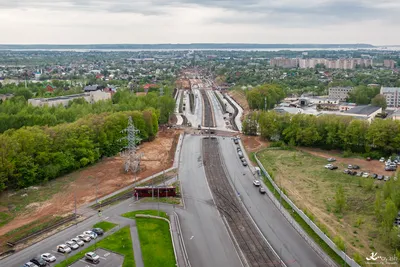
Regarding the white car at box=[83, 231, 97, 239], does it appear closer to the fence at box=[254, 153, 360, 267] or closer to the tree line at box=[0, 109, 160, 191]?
the tree line at box=[0, 109, 160, 191]

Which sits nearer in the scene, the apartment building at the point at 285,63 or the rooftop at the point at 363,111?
the rooftop at the point at 363,111

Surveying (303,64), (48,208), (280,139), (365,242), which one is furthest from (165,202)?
(303,64)

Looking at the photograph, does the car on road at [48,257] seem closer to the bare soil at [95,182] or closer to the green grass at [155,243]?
the green grass at [155,243]

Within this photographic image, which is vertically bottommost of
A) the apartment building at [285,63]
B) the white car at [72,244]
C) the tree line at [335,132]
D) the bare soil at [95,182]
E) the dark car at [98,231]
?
the bare soil at [95,182]

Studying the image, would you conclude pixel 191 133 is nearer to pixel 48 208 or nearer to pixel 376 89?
pixel 48 208

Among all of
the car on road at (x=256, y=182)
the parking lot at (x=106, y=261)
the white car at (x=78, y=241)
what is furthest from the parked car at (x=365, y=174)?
the white car at (x=78, y=241)

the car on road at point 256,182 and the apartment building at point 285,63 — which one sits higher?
the apartment building at point 285,63

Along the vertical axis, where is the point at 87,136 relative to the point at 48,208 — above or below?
above
